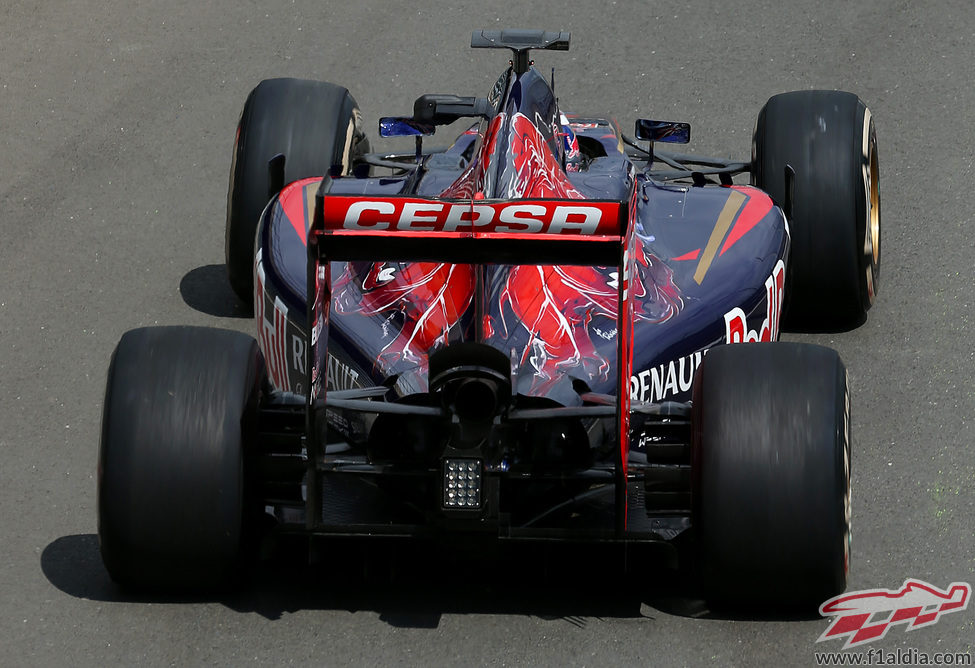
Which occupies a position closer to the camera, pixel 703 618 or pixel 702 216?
pixel 703 618

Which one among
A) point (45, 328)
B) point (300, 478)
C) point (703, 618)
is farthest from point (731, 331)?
point (45, 328)

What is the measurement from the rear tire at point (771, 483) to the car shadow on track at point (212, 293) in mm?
3994

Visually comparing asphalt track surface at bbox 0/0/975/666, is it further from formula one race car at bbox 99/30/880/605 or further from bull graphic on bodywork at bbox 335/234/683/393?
bull graphic on bodywork at bbox 335/234/683/393

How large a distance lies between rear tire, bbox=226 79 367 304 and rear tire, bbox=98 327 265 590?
2902mm

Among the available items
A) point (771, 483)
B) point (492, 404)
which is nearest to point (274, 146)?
point (492, 404)

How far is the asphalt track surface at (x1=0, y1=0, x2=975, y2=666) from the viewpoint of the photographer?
6809 millimetres

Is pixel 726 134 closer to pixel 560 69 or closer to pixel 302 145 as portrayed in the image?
pixel 560 69

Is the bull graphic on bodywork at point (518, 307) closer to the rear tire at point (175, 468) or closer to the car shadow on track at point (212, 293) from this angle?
the rear tire at point (175, 468)

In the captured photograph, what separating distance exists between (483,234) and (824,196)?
350cm

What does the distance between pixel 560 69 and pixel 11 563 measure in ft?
23.3

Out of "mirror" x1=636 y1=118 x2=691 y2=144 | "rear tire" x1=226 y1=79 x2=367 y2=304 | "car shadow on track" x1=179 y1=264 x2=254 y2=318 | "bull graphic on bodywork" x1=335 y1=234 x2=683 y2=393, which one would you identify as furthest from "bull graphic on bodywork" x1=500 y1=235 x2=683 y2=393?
"car shadow on track" x1=179 y1=264 x2=254 y2=318

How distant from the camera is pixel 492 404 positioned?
666 centimetres

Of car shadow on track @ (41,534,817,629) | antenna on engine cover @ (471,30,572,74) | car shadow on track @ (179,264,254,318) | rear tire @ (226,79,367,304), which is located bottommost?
car shadow on track @ (41,534,817,629)

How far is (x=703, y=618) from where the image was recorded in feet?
22.6
